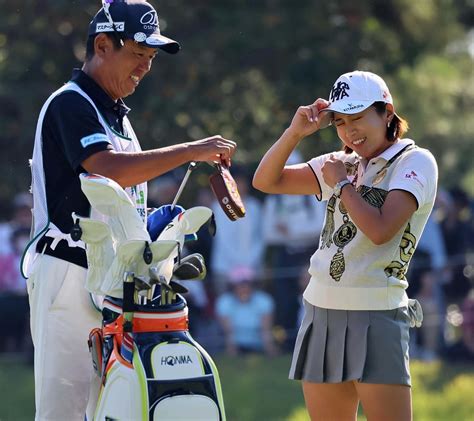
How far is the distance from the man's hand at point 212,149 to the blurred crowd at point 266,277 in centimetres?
674

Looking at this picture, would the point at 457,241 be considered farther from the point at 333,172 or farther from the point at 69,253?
the point at 69,253

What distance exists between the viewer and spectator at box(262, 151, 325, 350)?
39.2 feet

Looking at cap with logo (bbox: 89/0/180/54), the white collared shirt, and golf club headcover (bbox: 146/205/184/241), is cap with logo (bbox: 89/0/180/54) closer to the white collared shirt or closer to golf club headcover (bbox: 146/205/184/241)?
golf club headcover (bbox: 146/205/184/241)

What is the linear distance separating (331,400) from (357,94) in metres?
1.20

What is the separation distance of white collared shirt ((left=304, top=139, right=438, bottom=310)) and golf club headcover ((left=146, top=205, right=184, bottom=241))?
1.98 feet

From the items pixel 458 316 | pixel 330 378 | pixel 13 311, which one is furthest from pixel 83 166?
pixel 458 316

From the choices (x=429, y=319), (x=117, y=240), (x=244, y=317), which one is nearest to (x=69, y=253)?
(x=117, y=240)

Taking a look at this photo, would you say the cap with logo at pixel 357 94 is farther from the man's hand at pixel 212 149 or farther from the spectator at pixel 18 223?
the spectator at pixel 18 223

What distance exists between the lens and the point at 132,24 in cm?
493

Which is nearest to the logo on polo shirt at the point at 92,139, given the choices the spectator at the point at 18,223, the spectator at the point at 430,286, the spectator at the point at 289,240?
the spectator at the point at 18,223

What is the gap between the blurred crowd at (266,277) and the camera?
38.2 ft

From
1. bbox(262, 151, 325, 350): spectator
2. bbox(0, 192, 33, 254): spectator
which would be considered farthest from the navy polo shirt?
bbox(262, 151, 325, 350): spectator

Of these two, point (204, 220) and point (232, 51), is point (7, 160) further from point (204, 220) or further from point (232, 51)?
point (204, 220)

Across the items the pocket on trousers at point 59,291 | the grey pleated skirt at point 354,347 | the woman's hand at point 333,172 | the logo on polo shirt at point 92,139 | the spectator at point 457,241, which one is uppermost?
the logo on polo shirt at point 92,139
